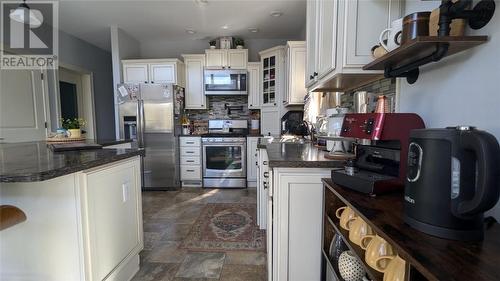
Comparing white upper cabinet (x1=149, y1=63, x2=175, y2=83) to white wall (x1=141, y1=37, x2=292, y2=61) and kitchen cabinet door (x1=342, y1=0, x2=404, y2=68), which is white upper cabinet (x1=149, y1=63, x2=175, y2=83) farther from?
kitchen cabinet door (x1=342, y1=0, x2=404, y2=68)

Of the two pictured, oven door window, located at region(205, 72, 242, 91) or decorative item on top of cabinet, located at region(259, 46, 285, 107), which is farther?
oven door window, located at region(205, 72, 242, 91)

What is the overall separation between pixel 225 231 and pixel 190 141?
202 cm

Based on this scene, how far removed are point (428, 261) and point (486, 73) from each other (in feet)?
2.28

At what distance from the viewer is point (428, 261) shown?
482 millimetres

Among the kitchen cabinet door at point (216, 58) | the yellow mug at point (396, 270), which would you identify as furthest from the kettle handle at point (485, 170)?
the kitchen cabinet door at point (216, 58)

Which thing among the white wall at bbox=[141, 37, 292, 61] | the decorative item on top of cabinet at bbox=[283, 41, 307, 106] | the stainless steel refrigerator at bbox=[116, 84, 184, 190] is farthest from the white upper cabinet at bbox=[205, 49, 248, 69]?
the decorative item on top of cabinet at bbox=[283, 41, 307, 106]

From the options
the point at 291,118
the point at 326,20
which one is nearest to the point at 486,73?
the point at 326,20

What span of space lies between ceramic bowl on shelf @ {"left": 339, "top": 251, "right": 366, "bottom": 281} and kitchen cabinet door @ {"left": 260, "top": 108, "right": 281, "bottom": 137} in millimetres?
3064

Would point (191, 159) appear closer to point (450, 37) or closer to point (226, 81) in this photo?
point (226, 81)

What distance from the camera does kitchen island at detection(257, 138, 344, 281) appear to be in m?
1.33

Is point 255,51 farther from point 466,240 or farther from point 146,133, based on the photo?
point 466,240

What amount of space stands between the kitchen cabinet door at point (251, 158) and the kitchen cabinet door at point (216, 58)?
138 cm

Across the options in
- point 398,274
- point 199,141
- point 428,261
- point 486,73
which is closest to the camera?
point 428,261

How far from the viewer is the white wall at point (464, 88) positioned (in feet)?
2.54
